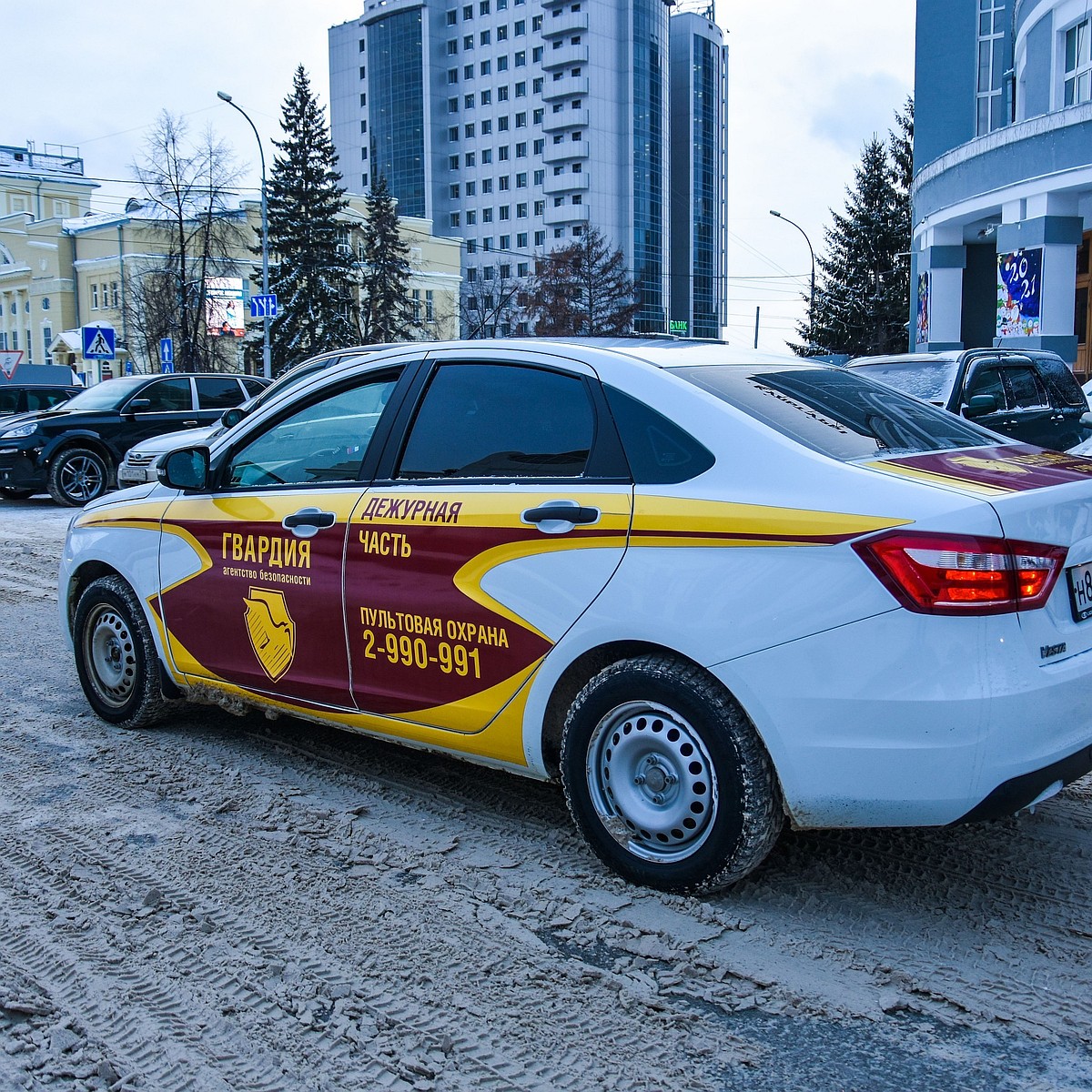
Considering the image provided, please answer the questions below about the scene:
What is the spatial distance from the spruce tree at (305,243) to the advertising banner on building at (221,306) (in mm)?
2241

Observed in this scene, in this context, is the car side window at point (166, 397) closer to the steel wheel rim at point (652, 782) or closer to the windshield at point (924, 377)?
the windshield at point (924, 377)

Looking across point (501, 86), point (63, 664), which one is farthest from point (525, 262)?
point (63, 664)

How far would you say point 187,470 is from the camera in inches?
197

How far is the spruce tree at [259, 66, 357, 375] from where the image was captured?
183ft

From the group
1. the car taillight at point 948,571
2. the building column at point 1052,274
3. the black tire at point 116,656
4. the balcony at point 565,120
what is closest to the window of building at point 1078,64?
the building column at point 1052,274

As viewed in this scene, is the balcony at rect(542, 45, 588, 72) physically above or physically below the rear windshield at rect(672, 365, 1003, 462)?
above

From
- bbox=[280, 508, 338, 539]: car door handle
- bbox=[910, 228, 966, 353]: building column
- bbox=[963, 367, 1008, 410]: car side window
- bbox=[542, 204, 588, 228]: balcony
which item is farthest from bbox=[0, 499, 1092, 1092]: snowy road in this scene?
bbox=[542, 204, 588, 228]: balcony

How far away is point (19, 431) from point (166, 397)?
6.83 ft

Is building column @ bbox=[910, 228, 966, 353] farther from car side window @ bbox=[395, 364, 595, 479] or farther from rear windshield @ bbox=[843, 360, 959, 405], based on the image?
car side window @ bbox=[395, 364, 595, 479]

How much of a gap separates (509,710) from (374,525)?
0.88 meters

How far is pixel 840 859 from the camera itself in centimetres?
391

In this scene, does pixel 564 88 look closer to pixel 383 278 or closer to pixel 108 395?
pixel 383 278

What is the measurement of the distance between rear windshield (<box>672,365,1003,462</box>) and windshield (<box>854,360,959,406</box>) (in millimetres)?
6785

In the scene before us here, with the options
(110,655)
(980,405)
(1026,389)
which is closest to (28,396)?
(1026,389)
